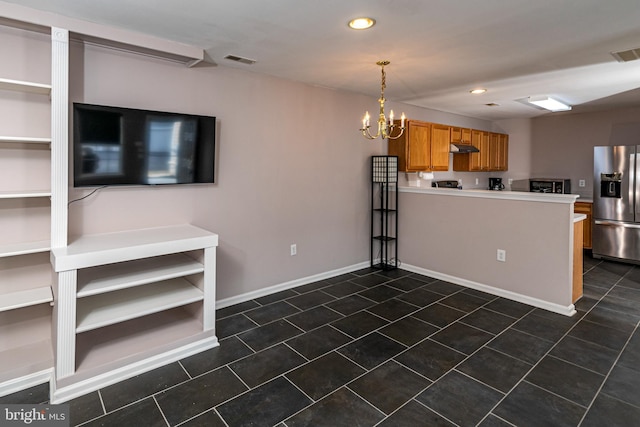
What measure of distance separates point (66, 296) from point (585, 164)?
294 inches

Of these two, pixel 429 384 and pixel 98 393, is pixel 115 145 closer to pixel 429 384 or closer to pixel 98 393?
pixel 98 393

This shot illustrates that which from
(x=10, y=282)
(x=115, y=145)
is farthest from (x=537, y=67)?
(x=10, y=282)

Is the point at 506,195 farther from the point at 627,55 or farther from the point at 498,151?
the point at 498,151

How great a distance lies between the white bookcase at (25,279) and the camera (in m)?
2.33

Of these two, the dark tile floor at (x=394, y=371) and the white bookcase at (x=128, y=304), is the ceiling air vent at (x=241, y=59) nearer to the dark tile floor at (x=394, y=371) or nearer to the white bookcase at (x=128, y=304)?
the white bookcase at (x=128, y=304)

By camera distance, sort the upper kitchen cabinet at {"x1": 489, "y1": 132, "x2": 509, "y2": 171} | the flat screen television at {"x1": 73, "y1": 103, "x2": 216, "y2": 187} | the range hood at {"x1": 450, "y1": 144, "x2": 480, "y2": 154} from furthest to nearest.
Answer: the upper kitchen cabinet at {"x1": 489, "y1": 132, "x2": 509, "y2": 171}
the range hood at {"x1": 450, "y1": 144, "x2": 480, "y2": 154}
the flat screen television at {"x1": 73, "y1": 103, "x2": 216, "y2": 187}

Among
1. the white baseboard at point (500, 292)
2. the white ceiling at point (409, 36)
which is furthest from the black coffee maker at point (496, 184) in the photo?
the white baseboard at point (500, 292)

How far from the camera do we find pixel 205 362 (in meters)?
2.61

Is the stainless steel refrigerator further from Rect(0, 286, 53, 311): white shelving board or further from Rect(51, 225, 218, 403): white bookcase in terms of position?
Rect(0, 286, 53, 311): white shelving board

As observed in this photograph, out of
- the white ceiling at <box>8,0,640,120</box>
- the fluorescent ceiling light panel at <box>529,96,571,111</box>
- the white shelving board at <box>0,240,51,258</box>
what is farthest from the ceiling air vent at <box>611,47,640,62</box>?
the white shelving board at <box>0,240,51,258</box>

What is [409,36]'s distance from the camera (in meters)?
2.66

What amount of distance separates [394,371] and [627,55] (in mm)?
3296

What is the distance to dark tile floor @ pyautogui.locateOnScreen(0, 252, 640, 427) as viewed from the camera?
6.77 feet

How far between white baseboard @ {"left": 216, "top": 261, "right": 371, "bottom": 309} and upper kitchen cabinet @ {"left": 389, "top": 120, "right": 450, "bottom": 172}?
1533 millimetres
